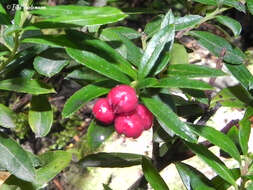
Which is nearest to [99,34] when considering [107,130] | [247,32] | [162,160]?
[107,130]

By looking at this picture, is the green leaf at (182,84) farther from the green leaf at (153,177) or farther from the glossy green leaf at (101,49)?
the green leaf at (153,177)

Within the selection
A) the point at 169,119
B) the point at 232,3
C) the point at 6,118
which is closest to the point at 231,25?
the point at 232,3

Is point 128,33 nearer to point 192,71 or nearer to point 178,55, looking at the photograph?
point 178,55

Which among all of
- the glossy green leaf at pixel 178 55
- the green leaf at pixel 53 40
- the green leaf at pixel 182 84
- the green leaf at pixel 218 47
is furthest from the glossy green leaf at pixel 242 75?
the green leaf at pixel 53 40

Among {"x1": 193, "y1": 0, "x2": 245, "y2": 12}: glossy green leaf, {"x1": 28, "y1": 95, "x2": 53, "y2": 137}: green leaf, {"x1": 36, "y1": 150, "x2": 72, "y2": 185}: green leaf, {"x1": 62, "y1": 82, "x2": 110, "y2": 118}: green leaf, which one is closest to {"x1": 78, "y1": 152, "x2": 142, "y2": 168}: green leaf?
{"x1": 36, "y1": 150, "x2": 72, "y2": 185}: green leaf

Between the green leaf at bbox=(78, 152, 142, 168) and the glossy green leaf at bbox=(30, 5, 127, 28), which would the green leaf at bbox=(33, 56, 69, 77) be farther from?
the green leaf at bbox=(78, 152, 142, 168)

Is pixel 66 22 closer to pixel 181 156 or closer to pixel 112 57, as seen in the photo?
pixel 112 57
